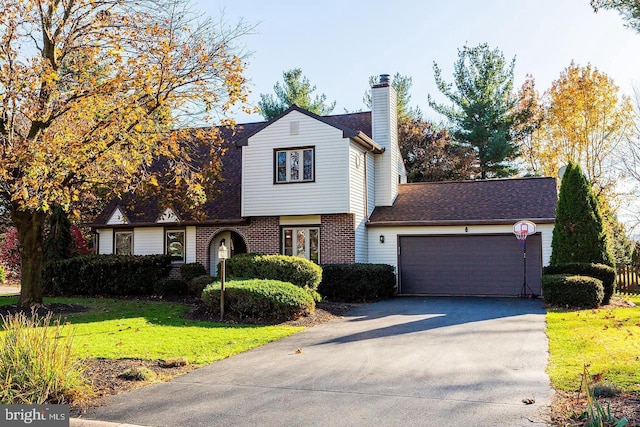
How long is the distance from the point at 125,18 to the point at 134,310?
7383 millimetres

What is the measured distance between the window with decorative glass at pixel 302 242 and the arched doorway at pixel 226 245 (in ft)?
6.16

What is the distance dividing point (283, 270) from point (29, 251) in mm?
6473

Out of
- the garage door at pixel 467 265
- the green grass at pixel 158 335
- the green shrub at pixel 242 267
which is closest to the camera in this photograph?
the green grass at pixel 158 335

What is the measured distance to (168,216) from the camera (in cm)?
2125

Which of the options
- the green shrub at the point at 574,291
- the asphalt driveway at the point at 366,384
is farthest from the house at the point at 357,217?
the asphalt driveway at the point at 366,384

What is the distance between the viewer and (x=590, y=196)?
17547 millimetres

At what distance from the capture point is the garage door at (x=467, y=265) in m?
18.7

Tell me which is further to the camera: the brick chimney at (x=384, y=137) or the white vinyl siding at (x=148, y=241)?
the white vinyl siding at (x=148, y=241)

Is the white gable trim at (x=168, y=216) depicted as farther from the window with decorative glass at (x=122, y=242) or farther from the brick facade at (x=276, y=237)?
the window with decorative glass at (x=122, y=242)

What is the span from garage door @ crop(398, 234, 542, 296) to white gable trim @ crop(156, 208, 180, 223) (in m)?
8.47

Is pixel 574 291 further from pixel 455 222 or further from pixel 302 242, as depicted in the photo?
pixel 302 242

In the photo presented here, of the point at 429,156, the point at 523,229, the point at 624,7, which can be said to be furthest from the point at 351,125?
the point at 624,7

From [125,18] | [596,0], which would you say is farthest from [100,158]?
[596,0]

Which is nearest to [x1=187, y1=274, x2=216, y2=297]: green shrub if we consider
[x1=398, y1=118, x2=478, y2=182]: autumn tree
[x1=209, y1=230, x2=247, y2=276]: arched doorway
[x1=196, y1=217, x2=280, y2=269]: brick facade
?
[x1=196, y1=217, x2=280, y2=269]: brick facade
